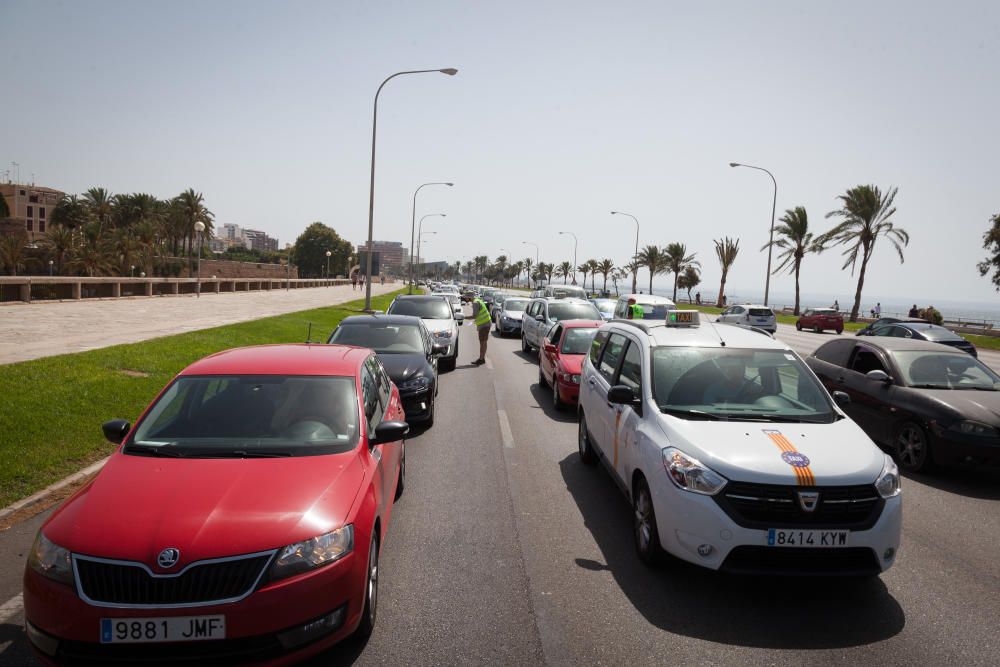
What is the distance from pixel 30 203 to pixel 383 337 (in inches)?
5325

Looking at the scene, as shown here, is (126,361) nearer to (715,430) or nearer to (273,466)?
(273,466)

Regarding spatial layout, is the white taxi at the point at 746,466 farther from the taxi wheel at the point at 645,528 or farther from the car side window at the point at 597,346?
the car side window at the point at 597,346

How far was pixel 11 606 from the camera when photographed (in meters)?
3.74

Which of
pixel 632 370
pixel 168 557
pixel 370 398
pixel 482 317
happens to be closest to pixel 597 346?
pixel 632 370

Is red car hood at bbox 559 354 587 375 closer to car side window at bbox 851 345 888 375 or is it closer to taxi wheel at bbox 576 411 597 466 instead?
taxi wheel at bbox 576 411 597 466

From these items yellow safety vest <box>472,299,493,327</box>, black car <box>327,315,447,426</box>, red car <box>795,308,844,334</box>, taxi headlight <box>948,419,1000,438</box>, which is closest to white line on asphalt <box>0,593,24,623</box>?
black car <box>327,315,447,426</box>

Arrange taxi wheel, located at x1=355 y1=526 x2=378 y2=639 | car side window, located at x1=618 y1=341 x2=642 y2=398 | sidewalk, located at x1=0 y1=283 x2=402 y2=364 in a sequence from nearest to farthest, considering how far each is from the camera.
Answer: taxi wheel, located at x1=355 y1=526 x2=378 y2=639
car side window, located at x1=618 y1=341 x2=642 y2=398
sidewalk, located at x1=0 y1=283 x2=402 y2=364

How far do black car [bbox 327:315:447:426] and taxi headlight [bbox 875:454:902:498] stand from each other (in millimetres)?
5654

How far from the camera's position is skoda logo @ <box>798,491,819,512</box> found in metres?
3.88

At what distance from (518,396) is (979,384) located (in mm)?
6822

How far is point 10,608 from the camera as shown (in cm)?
372

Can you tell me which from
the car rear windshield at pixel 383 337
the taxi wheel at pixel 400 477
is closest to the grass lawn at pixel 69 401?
the car rear windshield at pixel 383 337

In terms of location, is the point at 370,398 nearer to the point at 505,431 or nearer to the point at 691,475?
the point at 691,475

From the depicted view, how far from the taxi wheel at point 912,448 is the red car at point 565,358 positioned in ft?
13.2
